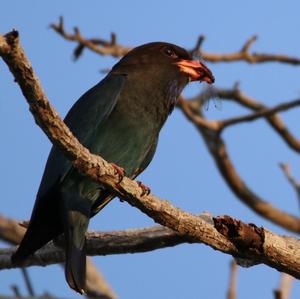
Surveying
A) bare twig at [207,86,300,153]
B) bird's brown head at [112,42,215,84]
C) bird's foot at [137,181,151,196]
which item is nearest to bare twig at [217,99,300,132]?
bare twig at [207,86,300,153]

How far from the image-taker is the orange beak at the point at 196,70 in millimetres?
5406

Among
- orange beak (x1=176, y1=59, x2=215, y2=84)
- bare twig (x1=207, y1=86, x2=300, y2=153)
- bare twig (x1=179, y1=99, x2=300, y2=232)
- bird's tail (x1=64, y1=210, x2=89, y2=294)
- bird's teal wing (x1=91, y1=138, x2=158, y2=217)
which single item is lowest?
bird's tail (x1=64, y1=210, x2=89, y2=294)

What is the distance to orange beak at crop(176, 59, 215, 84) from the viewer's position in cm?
541

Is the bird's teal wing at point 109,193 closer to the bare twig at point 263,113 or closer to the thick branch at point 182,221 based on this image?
the thick branch at point 182,221

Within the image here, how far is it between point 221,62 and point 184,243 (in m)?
3.24

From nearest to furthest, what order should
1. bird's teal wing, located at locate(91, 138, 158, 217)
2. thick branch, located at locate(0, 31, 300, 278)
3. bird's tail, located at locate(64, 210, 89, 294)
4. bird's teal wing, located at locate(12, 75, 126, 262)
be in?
thick branch, located at locate(0, 31, 300, 278), bird's tail, located at locate(64, 210, 89, 294), bird's teal wing, located at locate(12, 75, 126, 262), bird's teal wing, located at locate(91, 138, 158, 217)

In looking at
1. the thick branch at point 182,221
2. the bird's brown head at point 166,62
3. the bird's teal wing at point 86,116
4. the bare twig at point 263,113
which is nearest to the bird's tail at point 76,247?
Answer: the bird's teal wing at point 86,116

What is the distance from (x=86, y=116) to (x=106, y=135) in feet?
0.59

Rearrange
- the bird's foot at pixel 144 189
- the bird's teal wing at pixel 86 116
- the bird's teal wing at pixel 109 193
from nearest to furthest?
the bird's foot at pixel 144 189 → the bird's teal wing at pixel 86 116 → the bird's teal wing at pixel 109 193

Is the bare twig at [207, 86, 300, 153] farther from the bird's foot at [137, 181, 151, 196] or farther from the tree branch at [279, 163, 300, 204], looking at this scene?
the bird's foot at [137, 181, 151, 196]

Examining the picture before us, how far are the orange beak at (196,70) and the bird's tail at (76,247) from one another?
3.91 ft

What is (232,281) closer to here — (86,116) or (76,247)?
(76,247)

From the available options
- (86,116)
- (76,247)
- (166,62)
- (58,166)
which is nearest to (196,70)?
(166,62)

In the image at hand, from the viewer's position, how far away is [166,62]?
5574mm
